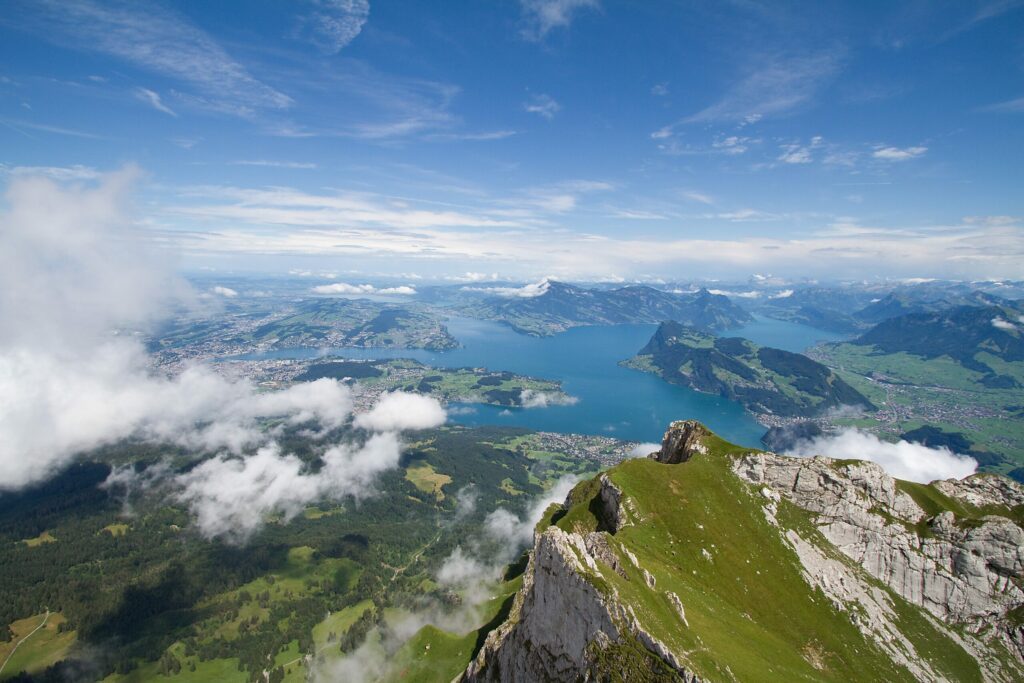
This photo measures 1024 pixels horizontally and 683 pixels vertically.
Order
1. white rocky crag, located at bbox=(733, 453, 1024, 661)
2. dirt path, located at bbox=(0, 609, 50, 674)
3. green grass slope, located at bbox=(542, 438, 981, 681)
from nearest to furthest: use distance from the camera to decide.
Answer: green grass slope, located at bbox=(542, 438, 981, 681)
white rocky crag, located at bbox=(733, 453, 1024, 661)
dirt path, located at bbox=(0, 609, 50, 674)

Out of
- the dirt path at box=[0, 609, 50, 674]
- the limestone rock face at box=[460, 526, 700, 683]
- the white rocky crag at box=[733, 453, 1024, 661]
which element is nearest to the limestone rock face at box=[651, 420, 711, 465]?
the white rocky crag at box=[733, 453, 1024, 661]

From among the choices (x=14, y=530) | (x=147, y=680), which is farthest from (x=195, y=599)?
(x=14, y=530)

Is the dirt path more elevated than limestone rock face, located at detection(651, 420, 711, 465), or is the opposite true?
limestone rock face, located at detection(651, 420, 711, 465)

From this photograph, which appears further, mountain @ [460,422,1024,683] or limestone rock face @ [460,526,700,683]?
mountain @ [460,422,1024,683]

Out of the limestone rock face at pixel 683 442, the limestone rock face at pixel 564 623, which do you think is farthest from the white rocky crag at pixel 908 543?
the limestone rock face at pixel 564 623

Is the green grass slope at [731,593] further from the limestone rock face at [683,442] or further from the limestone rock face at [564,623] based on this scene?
the limestone rock face at [683,442]

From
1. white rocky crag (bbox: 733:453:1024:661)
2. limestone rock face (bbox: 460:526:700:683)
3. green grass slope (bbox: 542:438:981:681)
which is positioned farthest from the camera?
white rocky crag (bbox: 733:453:1024:661)

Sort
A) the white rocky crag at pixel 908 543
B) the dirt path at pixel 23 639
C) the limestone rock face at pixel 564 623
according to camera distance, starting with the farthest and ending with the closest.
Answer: the dirt path at pixel 23 639 < the white rocky crag at pixel 908 543 < the limestone rock face at pixel 564 623

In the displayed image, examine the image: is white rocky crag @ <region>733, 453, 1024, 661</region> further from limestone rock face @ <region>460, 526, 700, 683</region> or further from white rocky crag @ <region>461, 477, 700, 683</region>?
limestone rock face @ <region>460, 526, 700, 683</region>
